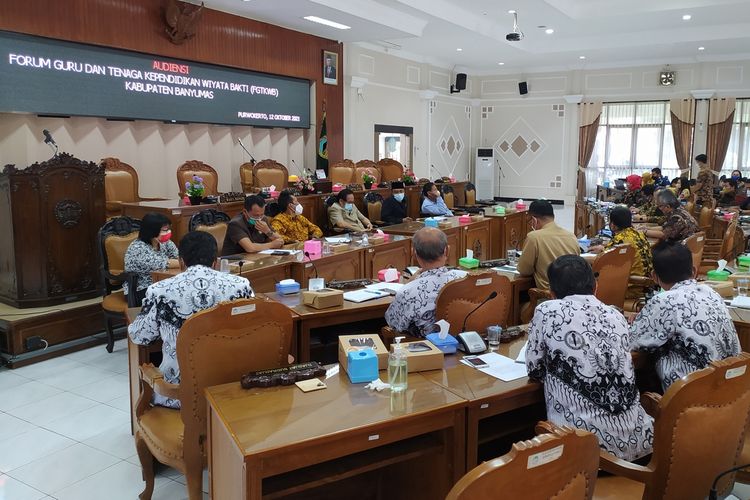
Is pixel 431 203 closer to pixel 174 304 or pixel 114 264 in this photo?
pixel 114 264

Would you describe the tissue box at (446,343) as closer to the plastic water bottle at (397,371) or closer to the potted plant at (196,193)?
the plastic water bottle at (397,371)

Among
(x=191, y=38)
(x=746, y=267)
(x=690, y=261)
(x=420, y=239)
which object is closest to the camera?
(x=690, y=261)

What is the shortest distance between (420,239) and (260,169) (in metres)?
6.28

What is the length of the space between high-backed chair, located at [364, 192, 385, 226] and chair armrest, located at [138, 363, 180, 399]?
5977 mm

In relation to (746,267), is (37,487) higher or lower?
lower

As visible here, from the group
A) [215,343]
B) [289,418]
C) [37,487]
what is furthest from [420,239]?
[37,487]

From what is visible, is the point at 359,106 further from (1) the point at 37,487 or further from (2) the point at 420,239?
(1) the point at 37,487

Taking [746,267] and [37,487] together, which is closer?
[37,487]

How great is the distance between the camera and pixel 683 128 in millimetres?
14039

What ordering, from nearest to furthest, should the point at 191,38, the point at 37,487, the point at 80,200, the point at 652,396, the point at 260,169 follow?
the point at 652,396
the point at 37,487
the point at 80,200
the point at 191,38
the point at 260,169

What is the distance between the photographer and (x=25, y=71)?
6.49 meters

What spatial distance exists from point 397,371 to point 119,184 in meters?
6.13

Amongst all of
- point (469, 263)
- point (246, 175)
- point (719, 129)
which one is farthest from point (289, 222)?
point (719, 129)

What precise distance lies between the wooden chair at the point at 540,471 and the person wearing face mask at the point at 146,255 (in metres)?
3.83
